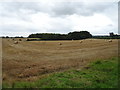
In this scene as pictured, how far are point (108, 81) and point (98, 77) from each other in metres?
0.78

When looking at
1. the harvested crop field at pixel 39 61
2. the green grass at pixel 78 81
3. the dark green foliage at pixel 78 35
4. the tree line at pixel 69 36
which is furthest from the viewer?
the dark green foliage at pixel 78 35

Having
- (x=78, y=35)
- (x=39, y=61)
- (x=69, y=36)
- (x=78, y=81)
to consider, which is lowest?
(x=78, y=81)

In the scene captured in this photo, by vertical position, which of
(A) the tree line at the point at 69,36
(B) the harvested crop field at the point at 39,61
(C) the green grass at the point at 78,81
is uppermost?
(A) the tree line at the point at 69,36

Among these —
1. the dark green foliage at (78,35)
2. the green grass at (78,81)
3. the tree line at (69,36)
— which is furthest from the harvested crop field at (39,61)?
the dark green foliage at (78,35)

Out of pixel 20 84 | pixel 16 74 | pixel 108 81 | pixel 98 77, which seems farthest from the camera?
pixel 16 74

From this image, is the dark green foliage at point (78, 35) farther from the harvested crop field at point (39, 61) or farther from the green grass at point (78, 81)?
the green grass at point (78, 81)

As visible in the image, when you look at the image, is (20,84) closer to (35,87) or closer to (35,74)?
(35,87)

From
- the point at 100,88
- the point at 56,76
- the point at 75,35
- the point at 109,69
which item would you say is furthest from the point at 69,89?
the point at 75,35

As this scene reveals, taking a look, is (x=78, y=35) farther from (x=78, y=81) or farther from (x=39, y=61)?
(x=78, y=81)

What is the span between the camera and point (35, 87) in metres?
8.45

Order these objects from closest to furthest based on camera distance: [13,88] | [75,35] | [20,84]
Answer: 1. [13,88]
2. [20,84]
3. [75,35]

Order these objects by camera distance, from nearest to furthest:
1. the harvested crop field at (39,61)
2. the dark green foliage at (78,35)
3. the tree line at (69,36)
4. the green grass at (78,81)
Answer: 1. the green grass at (78,81)
2. the harvested crop field at (39,61)
3. the tree line at (69,36)
4. the dark green foliage at (78,35)

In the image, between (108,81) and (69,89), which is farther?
(108,81)

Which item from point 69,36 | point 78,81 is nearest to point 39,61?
point 78,81
